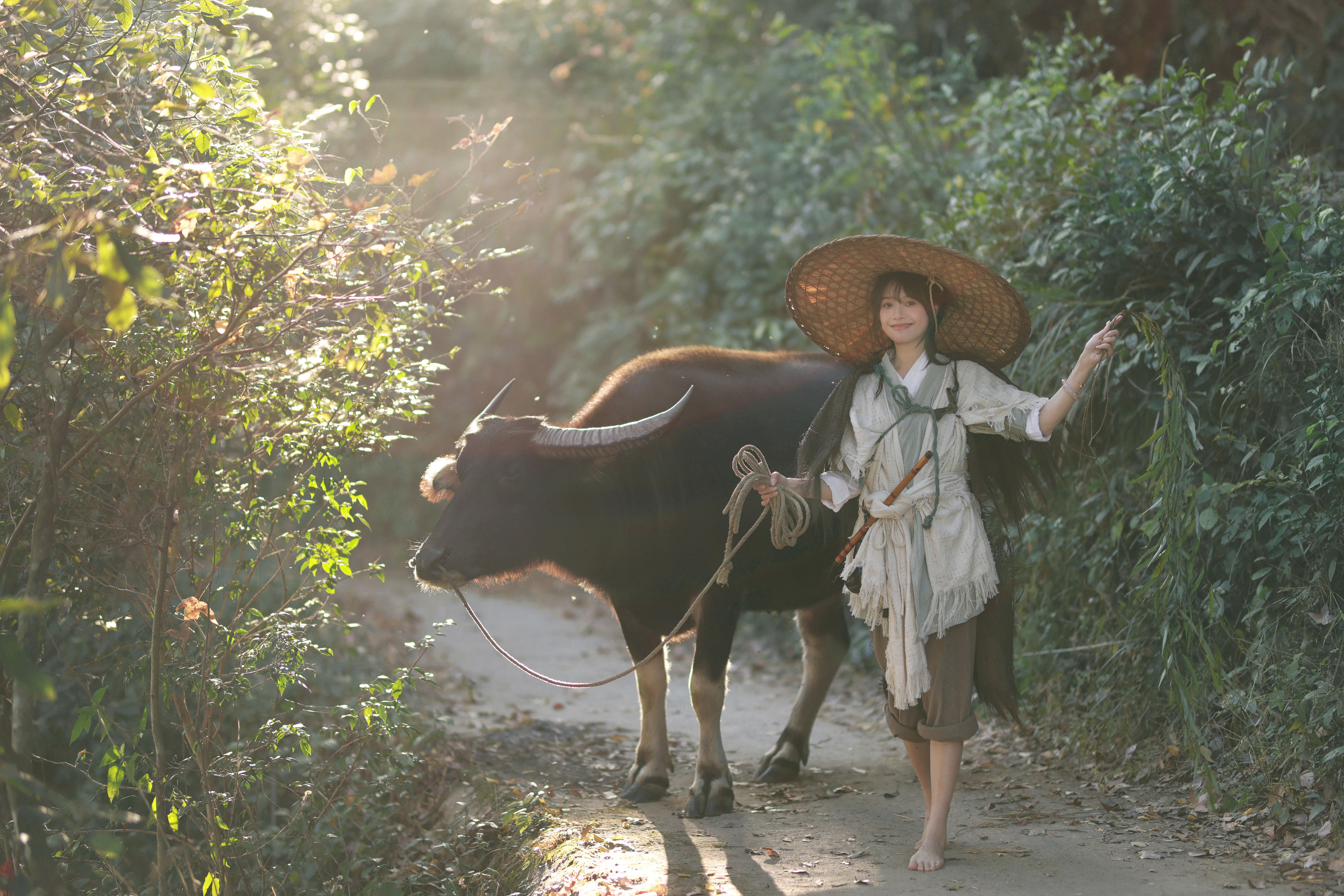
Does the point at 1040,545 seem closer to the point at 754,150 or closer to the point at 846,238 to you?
the point at 846,238

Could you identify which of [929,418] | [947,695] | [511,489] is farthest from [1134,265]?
[511,489]

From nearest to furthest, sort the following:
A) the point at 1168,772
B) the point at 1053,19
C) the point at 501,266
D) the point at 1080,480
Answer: the point at 1168,772
the point at 1080,480
the point at 1053,19
the point at 501,266

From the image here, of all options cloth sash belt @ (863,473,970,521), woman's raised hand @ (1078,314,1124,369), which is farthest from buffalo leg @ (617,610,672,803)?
woman's raised hand @ (1078,314,1124,369)

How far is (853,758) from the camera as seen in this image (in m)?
5.06

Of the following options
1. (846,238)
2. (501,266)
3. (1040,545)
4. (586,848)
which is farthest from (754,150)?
(586,848)

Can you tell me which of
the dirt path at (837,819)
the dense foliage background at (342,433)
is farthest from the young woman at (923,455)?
the dense foliage background at (342,433)

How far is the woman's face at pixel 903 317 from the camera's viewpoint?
10.7 feet

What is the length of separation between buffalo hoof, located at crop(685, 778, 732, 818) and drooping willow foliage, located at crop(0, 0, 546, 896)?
0.70 meters

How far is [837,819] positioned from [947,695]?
1.12 metres

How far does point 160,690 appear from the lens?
3156mm

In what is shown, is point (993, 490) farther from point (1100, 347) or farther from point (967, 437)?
point (1100, 347)

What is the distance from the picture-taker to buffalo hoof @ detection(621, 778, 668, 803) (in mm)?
4312

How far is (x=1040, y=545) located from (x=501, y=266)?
9.11 metres

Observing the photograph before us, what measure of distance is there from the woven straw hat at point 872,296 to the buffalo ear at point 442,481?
1622mm
